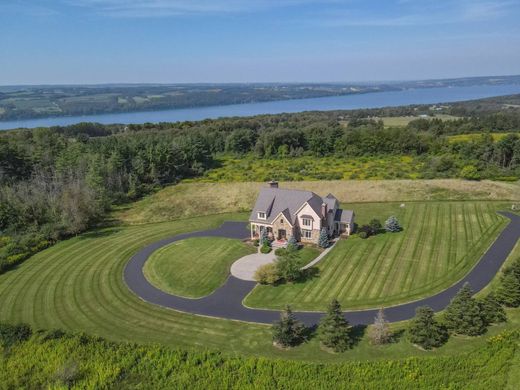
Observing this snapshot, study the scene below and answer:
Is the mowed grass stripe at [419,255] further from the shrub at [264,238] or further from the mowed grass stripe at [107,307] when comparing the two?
the mowed grass stripe at [107,307]

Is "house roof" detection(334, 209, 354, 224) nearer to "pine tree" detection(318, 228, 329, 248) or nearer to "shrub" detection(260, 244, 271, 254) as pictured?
"pine tree" detection(318, 228, 329, 248)

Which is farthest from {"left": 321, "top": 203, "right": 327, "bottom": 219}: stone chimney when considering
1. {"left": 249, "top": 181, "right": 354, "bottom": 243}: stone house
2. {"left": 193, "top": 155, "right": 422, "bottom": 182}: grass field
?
{"left": 193, "top": 155, "right": 422, "bottom": 182}: grass field

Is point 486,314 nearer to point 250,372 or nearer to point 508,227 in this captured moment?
point 250,372

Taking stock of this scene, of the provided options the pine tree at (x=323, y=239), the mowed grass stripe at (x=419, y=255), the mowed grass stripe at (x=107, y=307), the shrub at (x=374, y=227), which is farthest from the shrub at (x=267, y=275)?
the shrub at (x=374, y=227)

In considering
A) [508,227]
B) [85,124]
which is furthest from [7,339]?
[85,124]

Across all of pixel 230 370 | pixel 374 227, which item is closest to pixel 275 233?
pixel 374 227
